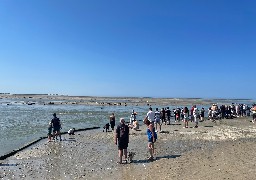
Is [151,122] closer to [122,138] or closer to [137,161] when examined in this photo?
[137,161]

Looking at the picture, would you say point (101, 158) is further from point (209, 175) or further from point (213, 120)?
point (213, 120)

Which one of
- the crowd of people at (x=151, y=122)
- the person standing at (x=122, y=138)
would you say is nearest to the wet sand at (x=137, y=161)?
the person standing at (x=122, y=138)

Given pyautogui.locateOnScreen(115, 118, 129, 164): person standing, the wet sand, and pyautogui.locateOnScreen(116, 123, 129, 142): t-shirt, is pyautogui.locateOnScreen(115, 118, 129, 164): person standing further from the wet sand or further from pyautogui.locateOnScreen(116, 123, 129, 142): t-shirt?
the wet sand

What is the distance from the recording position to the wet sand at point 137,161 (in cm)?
1137

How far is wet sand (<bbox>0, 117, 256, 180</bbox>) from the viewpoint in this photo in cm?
1137

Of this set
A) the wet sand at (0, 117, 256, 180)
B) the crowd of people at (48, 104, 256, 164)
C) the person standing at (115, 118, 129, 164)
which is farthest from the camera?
the crowd of people at (48, 104, 256, 164)

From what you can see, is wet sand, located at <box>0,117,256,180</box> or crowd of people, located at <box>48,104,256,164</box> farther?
crowd of people, located at <box>48,104,256,164</box>

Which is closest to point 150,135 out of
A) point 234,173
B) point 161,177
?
point 161,177

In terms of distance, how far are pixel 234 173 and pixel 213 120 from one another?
22.4m

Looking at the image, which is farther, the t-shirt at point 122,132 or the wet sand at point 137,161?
the t-shirt at point 122,132

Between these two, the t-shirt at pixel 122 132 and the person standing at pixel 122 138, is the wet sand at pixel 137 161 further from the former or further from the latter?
the t-shirt at pixel 122 132

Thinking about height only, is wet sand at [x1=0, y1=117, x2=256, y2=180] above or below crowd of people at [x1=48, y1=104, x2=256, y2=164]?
below

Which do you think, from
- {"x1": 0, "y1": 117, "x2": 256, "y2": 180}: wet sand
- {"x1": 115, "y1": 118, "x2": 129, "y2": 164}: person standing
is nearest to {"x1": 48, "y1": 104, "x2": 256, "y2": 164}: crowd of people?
{"x1": 115, "y1": 118, "x2": 129, "y2": 164}: person standing

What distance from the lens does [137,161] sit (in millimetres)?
13680
